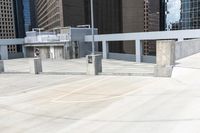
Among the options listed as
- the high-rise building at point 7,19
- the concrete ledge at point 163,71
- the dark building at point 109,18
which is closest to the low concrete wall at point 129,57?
the concrete ledge at point 163,71

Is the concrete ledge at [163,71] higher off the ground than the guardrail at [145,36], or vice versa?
the guardrail at [145,36]

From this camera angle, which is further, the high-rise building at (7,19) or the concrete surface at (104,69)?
the high-rise building at (7,19)

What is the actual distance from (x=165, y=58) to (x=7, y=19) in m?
145

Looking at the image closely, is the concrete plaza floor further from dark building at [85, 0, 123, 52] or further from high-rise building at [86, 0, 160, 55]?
high-rise building at [86, 0, 160, 55]

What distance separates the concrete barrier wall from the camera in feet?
66.7

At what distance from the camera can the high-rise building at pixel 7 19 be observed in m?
142

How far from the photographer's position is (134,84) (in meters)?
15.7

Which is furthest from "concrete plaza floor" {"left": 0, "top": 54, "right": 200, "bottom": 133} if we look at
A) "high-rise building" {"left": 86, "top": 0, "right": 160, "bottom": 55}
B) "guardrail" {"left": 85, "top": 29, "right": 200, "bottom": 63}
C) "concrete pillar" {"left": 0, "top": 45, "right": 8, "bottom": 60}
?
"high-rise building" {"left": 86, "top": 0, "right": 160, "bottom": 55}

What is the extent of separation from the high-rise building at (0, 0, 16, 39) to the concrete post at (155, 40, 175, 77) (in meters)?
137

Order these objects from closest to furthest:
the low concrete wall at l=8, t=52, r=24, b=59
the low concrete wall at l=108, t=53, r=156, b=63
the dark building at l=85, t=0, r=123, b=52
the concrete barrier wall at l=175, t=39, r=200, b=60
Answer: the concrete barrier wall at l=175, t=39, r=200, b=60, the low concrete wall at l=108, t=53, r=156, b=63, the low concrete wall at l=8, t=52, r=24, b=59, the dark building at l=85, t=0, r=123, b=52

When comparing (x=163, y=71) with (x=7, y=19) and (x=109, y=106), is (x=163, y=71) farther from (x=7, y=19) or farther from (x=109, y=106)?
(x=7, y=19)

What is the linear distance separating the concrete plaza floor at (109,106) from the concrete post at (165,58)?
571 mm

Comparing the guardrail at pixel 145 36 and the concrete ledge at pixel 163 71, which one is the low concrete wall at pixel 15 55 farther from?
the concrete ledge at pixel 163 71

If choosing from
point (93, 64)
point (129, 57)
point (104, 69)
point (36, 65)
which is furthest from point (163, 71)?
point (129, 57)
